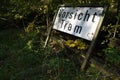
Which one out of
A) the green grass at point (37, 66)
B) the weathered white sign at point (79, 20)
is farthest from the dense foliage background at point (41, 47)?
the weathered white sign at point (79, 20)

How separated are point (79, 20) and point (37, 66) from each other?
1414 millimetres

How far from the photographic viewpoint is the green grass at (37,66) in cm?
499

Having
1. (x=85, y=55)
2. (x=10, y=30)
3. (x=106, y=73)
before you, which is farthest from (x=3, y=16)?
(x=106, y=73)

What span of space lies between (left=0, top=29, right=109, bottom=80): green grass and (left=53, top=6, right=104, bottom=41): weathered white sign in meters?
0.69

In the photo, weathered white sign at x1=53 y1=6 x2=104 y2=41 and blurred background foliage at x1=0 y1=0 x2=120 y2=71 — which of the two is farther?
blurred background foliage at x1=0 y1=0 x2=120 y2=71

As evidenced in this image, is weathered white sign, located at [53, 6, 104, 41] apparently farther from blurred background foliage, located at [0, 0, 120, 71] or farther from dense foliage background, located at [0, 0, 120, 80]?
blurred background foliage, located at [0, 0, 120, 71]

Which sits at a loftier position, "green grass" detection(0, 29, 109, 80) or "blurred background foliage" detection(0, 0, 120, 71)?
"blurred background foliage" detection(0, 0, 120, 71)

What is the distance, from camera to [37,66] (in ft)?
18.6

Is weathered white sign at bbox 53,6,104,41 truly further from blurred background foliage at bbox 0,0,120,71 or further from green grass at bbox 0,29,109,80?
green grass at bbox 0,29,109,80

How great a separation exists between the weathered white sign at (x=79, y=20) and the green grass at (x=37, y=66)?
0.69 metres

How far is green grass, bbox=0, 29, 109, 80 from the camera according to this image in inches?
196

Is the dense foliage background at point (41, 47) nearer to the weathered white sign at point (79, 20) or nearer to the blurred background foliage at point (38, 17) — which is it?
the blurred background foliage at point (38, 17)

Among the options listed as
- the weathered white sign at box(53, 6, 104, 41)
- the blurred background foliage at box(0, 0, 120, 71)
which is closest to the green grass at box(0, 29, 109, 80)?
the blurred background foliage at box(0, 0, 120, 71)

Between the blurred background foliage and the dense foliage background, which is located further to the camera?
the blurred background foliage
